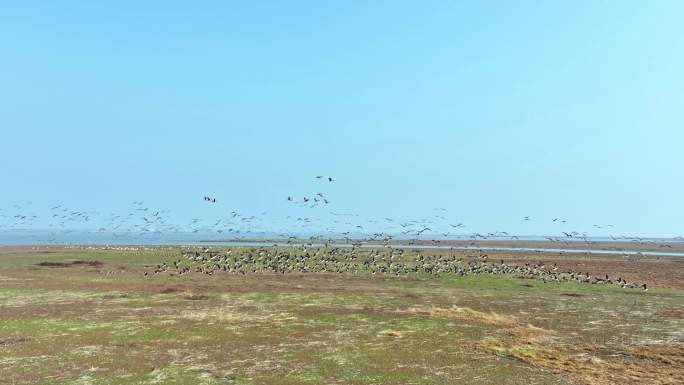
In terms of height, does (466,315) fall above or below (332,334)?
above

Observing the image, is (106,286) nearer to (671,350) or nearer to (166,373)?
(166,373)

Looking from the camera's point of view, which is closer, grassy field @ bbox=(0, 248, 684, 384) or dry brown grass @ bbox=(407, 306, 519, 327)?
grassy field @ bbox=(0, 248, 684, 384)

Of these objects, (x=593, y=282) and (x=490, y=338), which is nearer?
(x=490, y=338)

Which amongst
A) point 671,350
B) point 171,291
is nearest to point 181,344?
point 171,291

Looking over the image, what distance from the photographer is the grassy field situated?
60.5 ft

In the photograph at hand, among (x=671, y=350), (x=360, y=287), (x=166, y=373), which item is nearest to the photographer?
(x=166, y=373)

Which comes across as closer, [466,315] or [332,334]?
[332,334]

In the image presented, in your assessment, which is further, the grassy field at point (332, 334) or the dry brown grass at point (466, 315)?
the dry brown grass at point (466, 315)

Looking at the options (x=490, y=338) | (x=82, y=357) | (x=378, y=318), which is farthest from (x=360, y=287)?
(x=82, y=357)

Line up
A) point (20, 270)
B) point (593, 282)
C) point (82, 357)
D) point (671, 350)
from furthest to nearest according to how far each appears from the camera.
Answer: point (20, 270)
point (593, 282)
point (671, 350)
point (82, 357)

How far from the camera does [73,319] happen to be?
27.7 m

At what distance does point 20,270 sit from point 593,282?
6056 cm

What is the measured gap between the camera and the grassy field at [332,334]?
18.4m

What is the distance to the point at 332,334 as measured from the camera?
24891mm
